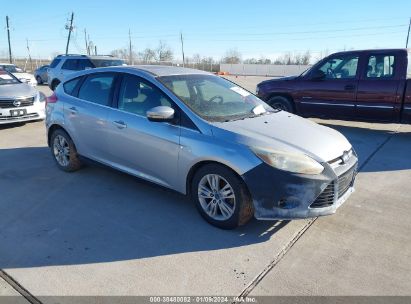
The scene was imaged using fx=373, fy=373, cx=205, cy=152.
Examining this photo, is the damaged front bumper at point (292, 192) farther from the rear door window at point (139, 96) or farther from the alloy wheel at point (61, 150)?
the alloy wheel at point (61, 150)

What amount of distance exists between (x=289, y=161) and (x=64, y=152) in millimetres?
3485

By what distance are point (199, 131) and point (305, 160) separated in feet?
3.48

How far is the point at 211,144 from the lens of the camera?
3580 millimetres

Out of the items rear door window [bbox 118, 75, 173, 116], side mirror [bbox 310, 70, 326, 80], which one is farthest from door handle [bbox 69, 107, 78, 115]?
side mirror [bbox 310, 70, 326, 80]

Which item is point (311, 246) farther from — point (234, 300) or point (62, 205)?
point (62, 205)

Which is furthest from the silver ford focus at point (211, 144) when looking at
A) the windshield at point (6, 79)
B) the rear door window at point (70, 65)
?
the rear door window at point (70, 65)

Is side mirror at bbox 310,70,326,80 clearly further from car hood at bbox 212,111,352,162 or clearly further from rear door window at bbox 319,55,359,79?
car hood at bbox 212,111,352,162

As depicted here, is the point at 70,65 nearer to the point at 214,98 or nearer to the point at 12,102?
the point at 12,102

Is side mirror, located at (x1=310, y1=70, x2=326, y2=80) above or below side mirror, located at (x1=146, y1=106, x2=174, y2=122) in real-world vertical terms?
above

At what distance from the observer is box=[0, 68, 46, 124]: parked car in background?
8.55 metres

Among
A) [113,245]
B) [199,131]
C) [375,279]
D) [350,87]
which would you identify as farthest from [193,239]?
[350,87]

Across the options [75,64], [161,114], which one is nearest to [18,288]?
[161,114]

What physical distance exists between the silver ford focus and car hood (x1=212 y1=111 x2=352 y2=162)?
0.01 metres

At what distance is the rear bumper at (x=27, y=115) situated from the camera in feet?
27.9
